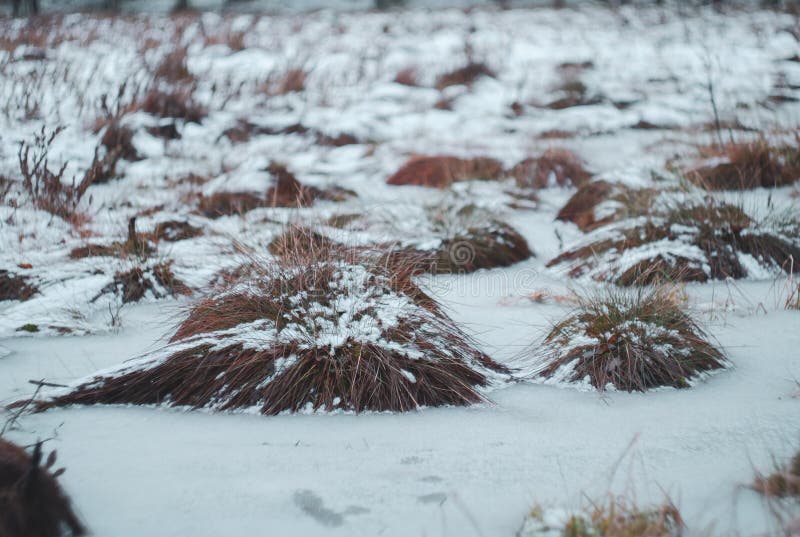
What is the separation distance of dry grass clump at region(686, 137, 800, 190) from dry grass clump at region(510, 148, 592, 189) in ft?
3.93

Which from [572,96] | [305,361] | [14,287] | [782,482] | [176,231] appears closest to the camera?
[782,482]

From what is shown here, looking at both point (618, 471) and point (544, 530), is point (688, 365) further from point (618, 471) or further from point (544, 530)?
point (544, 530)

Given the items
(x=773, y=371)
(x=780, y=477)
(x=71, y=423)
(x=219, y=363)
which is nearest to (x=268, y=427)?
(x=219, y=363)

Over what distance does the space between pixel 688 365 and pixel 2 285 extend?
3.22 m

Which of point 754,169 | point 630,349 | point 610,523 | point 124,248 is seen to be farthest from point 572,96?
point 610,523

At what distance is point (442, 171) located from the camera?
584 cm

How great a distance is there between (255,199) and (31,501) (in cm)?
365

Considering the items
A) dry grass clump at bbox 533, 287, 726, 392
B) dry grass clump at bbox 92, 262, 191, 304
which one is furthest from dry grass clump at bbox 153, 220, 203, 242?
dry grass clump at bbox 533, 287, 726, 392

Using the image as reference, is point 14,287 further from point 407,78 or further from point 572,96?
point 572,96

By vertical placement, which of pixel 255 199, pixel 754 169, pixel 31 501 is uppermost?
pixel 754 169

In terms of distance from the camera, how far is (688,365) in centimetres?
220

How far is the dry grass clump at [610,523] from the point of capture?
1257mm

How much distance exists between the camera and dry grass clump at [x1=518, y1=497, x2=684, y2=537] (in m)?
1.26

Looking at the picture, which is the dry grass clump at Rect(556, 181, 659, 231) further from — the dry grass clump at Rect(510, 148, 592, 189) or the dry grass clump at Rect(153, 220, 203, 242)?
the dry grass clump at Rect(153, 220, 203, 242)
